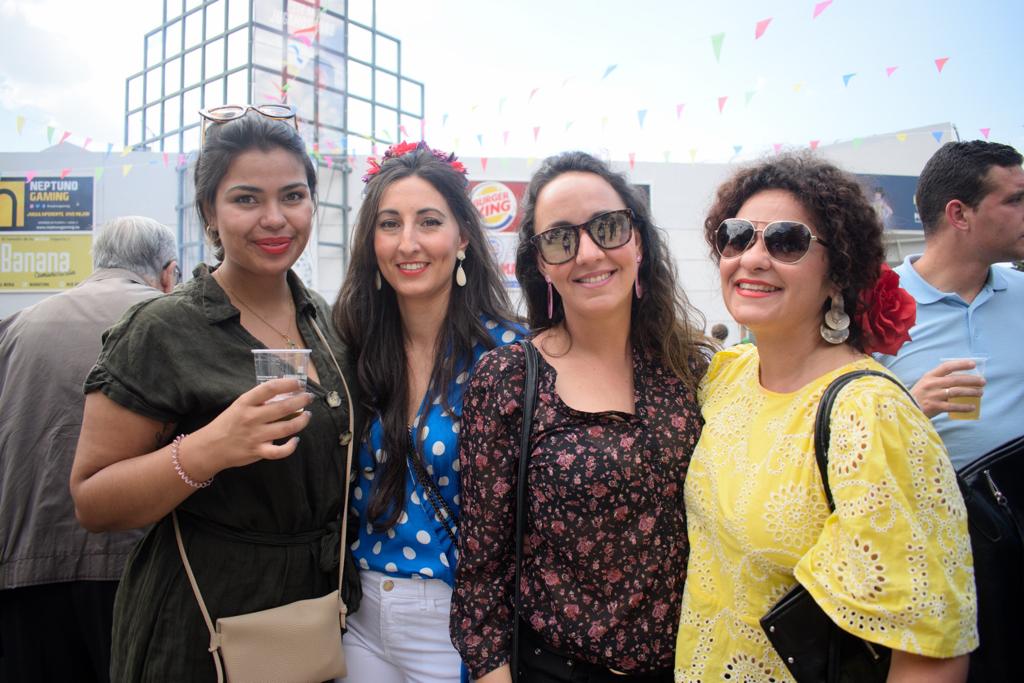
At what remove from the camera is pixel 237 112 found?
213 centimetres

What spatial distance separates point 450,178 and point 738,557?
5.87 ft

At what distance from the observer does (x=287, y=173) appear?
2.14 m

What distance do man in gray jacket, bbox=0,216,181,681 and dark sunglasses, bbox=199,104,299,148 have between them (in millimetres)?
1067

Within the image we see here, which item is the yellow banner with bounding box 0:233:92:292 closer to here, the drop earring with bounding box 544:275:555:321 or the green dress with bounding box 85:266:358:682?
the green dress with bounding box 85:266:358:682

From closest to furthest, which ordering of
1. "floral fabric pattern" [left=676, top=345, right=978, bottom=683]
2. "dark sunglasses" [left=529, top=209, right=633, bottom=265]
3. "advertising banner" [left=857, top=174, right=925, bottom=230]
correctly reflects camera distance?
"floral fabric pattern" [left=676, top=345, right=978, bottom=683] → "dark sunglasses" [left=529, top=209, right=633, bottom=265] → "advertising banner" [left=857, top=174, right=925, bottom=230]

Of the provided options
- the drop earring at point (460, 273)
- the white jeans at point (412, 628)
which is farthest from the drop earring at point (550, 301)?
the white jeans at point (412, 628)

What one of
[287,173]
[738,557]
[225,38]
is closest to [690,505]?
[738,557]

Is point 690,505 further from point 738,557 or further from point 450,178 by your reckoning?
point 450,178

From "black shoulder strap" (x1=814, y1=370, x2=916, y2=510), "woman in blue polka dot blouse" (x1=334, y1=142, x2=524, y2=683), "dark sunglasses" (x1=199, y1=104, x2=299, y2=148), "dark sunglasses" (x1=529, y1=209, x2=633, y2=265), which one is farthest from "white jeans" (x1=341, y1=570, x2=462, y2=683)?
"dark sunglasses" (x1=199, y1=104, x2=299, y2=148)

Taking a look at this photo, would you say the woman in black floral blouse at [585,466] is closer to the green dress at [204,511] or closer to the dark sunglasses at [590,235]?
the dark sunglasses at [590,235]

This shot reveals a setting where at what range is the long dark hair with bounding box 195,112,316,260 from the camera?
6.79 feet

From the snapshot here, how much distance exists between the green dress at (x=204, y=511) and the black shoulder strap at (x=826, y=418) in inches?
57.2

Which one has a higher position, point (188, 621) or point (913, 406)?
point (913, 406)

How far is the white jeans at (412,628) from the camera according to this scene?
2.10m
